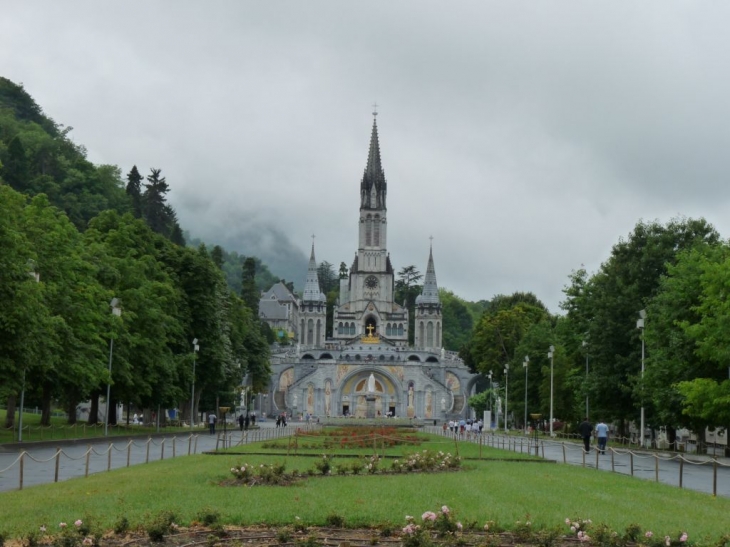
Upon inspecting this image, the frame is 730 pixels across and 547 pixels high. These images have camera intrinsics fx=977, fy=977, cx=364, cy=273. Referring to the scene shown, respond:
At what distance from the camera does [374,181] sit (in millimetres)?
170875

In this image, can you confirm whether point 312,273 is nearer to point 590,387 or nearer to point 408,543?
point 590,387

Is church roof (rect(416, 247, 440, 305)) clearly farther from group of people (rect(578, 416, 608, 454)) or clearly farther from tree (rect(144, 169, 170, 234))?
group of people (rect(578, 416, 608, 454))

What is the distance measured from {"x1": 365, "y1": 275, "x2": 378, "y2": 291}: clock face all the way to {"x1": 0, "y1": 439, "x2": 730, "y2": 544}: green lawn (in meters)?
145

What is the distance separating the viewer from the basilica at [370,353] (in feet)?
428

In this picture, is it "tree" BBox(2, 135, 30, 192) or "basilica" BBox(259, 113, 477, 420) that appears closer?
"tree" BBox(2, 135, 30, 192)

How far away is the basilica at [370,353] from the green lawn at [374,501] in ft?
331

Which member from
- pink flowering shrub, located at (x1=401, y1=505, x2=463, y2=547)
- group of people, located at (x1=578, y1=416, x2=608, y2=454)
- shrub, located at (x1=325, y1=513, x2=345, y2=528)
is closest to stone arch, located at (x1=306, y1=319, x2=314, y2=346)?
group of people, located at (x1=578, y1=416, x2=608, y2=454)

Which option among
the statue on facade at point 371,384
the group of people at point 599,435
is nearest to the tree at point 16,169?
the statue on facade at point 371,384

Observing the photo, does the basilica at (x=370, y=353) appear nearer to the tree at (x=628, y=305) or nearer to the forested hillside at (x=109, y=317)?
the forested hillside at (x=109, y=317)

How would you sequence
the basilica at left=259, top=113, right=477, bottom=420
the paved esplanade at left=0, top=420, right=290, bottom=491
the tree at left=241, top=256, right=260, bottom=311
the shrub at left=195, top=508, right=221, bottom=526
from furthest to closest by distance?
the tree at left=241, top=256, right=260, bottom=311 → the basilica at left=259, top=113, right=477, bottom=420 → the paved esplanade at left=0, top=420, right=290, bottom=491 → the shrub at left=195, top=508, right=221, bottom=526

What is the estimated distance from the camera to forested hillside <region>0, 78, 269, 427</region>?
33906mm

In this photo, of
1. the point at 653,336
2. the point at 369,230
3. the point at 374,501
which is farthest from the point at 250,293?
the point at 374,501

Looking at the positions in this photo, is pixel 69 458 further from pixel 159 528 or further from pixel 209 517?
pixel 159 528

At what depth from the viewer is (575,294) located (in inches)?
2534
